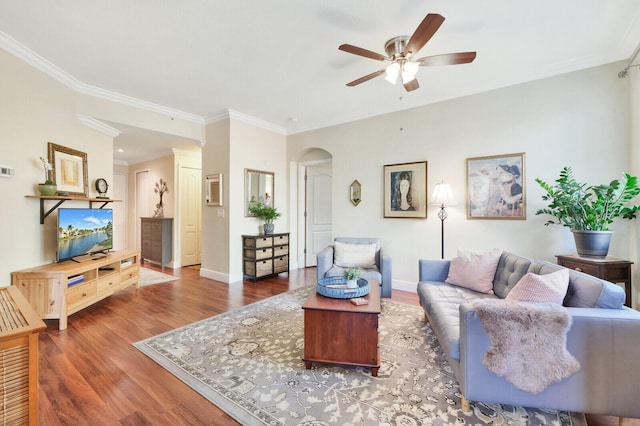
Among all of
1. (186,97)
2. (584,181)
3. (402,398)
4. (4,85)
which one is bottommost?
(402,398)

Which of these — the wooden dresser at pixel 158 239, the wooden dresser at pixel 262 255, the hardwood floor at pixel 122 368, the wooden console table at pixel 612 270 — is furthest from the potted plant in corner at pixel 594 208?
the wooden dresser at pixel 158 239

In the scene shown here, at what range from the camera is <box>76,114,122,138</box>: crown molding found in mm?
3465

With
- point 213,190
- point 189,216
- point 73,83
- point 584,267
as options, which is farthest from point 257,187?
point 584,267

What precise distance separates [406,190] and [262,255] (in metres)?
2.60

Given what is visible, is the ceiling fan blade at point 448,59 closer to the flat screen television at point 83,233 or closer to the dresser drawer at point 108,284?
the flat screen television at point 83,233

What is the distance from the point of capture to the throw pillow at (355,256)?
361 centimetres

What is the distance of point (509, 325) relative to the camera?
4.69 ft

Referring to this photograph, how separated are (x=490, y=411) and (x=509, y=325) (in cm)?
59

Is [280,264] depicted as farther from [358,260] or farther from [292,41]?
[292,41]

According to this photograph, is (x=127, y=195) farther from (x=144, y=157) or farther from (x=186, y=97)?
(x=186, y=97)

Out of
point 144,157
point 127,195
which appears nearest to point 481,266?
point 144,157

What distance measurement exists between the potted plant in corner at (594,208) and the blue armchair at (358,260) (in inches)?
73.7

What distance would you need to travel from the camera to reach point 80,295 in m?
2.95

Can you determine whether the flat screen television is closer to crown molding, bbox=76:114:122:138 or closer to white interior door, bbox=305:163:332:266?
crown molding, bbox=76:114:122:138
